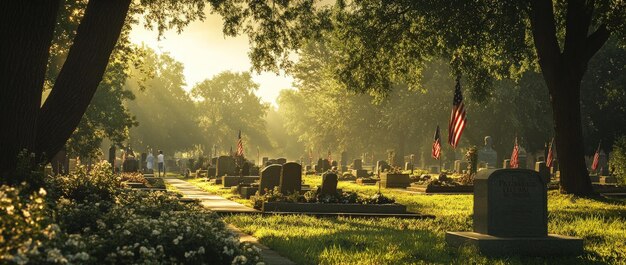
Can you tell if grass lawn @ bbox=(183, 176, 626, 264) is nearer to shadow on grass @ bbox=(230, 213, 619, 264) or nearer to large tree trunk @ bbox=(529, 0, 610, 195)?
shadow on grass @ bbox=(230, 213, 619, 264)

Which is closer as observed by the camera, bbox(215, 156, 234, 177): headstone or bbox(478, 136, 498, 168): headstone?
bbox(215, 156, 234, 177): headstone

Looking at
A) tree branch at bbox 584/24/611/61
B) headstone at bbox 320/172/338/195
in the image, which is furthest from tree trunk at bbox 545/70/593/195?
headstone at bbox 320/172/338/195

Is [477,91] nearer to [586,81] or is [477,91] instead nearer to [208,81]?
[586,81]

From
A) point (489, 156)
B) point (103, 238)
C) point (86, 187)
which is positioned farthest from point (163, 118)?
point (103, 238)

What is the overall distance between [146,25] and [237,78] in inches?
4276

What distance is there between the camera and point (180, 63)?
89.8 m

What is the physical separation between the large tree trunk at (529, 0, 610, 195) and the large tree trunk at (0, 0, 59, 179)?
16.0m

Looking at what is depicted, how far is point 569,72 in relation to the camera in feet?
68.5

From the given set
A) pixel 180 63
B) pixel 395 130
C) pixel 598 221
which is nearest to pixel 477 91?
pixel 598 221

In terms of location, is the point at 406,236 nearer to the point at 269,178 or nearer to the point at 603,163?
the point at 269,178

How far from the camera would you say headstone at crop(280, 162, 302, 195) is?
19734 millimetres

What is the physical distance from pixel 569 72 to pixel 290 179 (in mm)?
9198

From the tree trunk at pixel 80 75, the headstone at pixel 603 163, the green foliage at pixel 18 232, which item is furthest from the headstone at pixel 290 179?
the headstone at pixel 603 163

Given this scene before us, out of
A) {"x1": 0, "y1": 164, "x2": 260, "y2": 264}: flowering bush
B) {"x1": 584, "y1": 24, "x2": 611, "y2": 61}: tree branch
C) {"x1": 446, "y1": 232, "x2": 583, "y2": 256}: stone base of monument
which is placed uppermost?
{"x1": 584, "y1": 24, "x2": 611, "y2": 61}: tree branch
